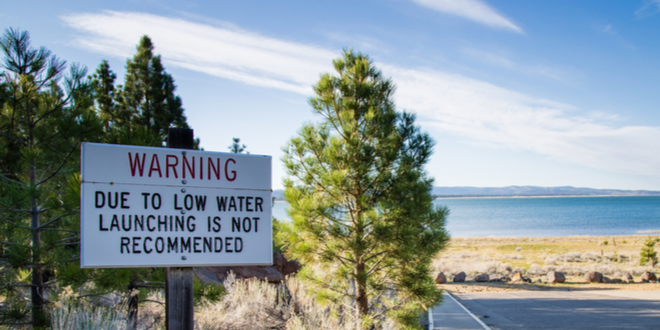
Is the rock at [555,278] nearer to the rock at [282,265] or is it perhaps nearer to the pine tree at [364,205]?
the rock at [282,265]

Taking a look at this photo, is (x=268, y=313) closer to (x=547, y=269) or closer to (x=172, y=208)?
(x=172, y=208)

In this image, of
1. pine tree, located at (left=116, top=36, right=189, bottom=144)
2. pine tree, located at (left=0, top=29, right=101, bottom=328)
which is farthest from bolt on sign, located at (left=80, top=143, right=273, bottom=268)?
pine tree, located at (left=116, top=36, right=189, bottom=144)

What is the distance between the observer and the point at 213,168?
251 cm

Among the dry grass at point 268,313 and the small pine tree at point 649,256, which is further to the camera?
the small pine tree at point 649,256

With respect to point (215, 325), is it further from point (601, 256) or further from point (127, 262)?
point (601, 256)

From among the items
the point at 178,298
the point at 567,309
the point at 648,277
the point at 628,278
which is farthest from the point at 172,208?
the point at 648,277

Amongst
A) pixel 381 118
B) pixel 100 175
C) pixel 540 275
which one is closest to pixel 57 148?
pixel 100 175

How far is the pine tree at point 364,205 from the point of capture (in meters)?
5.89

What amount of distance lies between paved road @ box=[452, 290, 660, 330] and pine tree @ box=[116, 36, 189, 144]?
11.6 m

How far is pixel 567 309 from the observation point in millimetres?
12414

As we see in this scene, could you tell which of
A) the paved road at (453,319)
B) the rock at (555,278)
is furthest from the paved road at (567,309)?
the rock at (555,278)

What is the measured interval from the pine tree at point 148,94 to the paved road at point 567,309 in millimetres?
11616

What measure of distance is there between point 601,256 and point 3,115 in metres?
32.8

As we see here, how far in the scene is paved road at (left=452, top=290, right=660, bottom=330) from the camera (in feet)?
33.7
